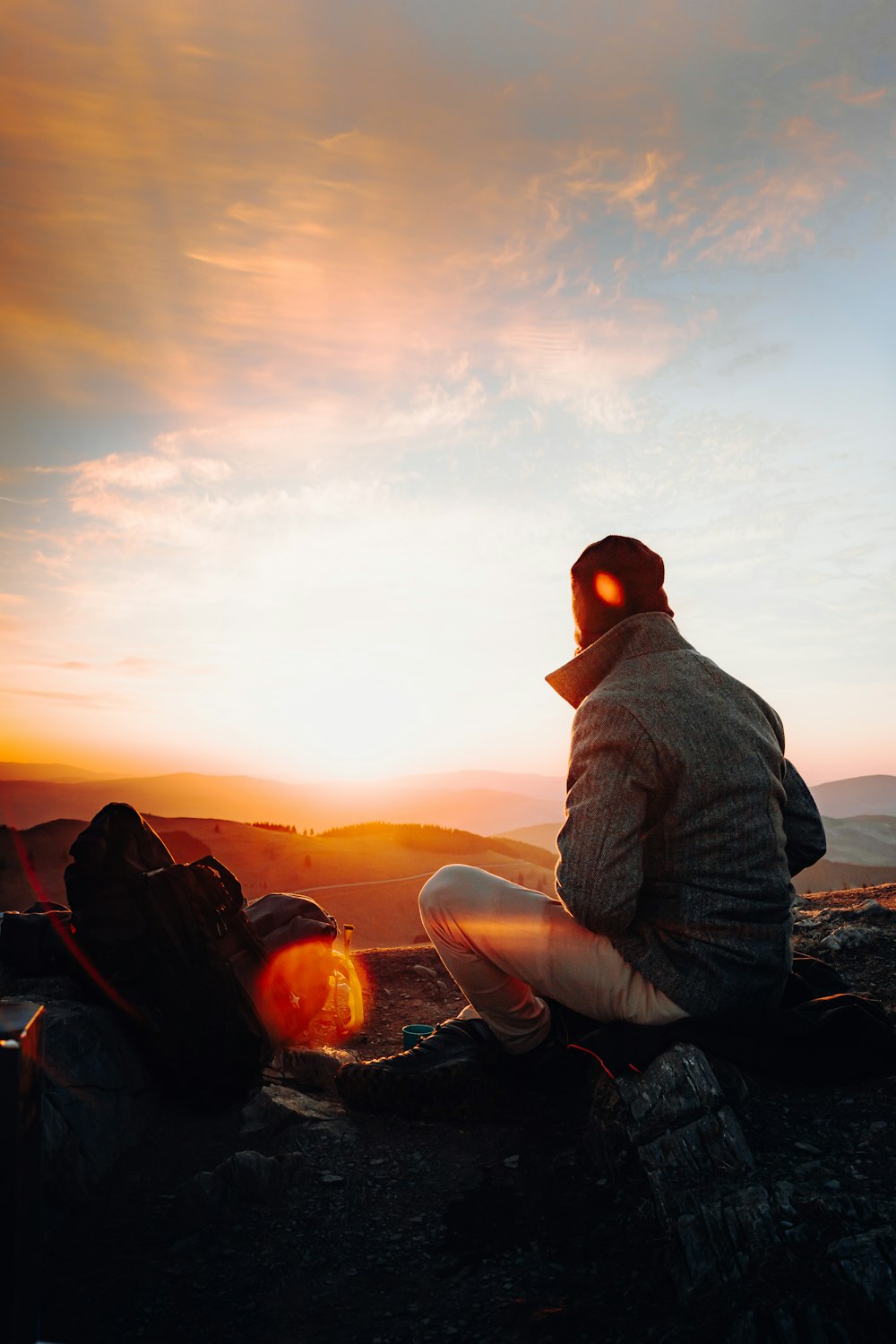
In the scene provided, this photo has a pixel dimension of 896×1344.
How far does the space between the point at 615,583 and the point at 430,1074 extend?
2370mm

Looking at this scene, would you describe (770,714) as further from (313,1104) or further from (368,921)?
(368,921)

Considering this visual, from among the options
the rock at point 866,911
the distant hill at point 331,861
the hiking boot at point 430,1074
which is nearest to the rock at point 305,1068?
the hiking boot at point 430,1074

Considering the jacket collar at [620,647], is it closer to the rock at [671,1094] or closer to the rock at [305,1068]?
the rock at [671,1094]

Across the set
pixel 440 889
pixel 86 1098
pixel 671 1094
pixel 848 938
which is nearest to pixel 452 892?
pixel 440 889

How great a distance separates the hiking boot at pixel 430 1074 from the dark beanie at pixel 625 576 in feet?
6.90

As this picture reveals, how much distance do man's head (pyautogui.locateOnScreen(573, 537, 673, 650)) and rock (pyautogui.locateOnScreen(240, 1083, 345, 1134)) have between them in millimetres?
2567

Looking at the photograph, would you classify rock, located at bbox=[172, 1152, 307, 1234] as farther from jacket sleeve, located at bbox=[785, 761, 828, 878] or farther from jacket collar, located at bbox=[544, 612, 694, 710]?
jacket sleeve, located at bbox=[785, 761, 828, 878]

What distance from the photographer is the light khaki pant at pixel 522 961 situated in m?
3.20

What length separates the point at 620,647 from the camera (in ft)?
11.0

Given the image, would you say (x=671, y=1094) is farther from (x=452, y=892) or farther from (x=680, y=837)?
(x=452, y=892)

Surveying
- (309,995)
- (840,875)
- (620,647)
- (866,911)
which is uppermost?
(620,647)

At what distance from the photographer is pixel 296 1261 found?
2887 millimetres

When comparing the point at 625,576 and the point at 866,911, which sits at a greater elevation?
the point at 625,576

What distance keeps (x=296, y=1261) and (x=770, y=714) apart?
2.79 metres
